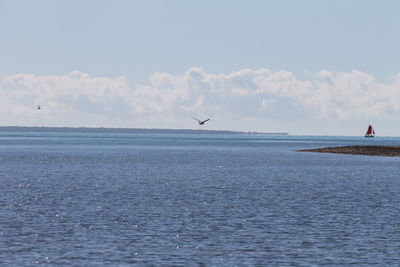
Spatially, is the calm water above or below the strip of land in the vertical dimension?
below

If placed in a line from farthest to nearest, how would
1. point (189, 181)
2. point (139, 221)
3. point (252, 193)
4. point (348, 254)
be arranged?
point (189, 181) < point (252, 193) < point (139, 221) < point (348, 254)

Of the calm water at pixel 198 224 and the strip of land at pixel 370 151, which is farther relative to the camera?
the strip of land at pixel 370 151

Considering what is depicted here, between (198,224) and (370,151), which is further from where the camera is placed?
(370,151)

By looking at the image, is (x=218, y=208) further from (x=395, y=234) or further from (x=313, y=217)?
(x=395, y=234)

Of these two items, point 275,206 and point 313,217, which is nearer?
point 313,217

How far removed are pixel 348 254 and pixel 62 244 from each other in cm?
1319

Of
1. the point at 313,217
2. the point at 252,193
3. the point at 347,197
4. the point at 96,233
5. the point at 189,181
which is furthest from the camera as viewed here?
the point at 189,181

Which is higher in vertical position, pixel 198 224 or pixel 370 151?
pixel 370 151

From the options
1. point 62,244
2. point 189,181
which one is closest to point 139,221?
point 62,244

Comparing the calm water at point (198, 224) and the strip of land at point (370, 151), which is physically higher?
the strip of land at point (370, 151)

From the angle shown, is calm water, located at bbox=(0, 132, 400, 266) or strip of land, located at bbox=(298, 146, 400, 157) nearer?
calm water, located at bbox=(0, 132, 400, 266)

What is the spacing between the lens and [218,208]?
1884 inches

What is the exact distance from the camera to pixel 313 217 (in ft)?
141

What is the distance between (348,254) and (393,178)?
54.3 m
